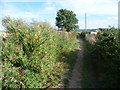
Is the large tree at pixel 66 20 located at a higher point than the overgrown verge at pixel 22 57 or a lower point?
higher

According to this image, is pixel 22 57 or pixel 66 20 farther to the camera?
pixel 66 20

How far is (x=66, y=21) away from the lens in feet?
139

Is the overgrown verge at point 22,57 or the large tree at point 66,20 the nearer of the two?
the overgrown verge at point 22,57

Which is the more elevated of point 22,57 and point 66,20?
point 66,20

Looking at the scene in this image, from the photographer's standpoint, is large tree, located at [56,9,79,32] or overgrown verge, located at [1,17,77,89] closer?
overgrown verge, located at [1,17,77,89]

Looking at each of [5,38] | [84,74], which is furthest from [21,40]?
[84,74]

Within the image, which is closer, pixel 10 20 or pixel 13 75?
pixel 13 75

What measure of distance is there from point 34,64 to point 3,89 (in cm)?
114

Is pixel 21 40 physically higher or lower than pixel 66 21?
lower

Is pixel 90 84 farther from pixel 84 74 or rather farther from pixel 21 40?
pixel 21 40

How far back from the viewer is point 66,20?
1684 inches

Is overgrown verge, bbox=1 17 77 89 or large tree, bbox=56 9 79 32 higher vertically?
large tree, bbox=56 9 79 32

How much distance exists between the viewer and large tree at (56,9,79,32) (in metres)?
41.9

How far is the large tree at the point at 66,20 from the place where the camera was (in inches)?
1651
